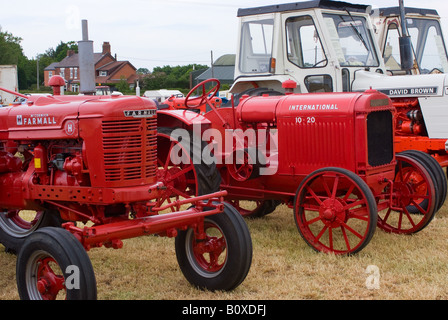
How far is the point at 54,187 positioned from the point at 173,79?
46.1 metres

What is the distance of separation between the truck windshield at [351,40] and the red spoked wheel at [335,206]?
2.33 m

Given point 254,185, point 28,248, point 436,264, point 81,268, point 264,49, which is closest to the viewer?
point 81,268

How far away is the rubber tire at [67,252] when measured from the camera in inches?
128

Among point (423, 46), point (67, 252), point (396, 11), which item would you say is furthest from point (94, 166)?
point (423, 46)

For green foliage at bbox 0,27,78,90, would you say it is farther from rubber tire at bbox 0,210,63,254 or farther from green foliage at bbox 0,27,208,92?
rubber tire at bbox 0,210,63,254

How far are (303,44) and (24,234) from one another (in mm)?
3815

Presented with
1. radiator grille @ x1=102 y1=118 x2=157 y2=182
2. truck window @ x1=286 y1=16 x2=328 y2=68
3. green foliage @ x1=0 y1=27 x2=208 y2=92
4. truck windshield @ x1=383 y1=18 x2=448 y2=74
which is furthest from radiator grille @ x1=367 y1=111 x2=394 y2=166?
green foliage @ x1=0 y1=27 x2=208 y2=92

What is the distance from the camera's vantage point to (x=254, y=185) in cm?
582

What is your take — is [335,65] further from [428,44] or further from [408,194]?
[428,44]

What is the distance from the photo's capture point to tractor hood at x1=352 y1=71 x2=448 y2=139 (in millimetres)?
6711

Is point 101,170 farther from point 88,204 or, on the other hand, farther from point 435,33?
point 435,33

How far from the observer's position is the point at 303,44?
707 centimetres

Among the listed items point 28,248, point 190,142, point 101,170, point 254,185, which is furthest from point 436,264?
point 28,248

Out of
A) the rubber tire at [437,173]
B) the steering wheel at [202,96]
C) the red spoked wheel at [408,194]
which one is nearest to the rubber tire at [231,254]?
the steering wheel at [202,96]
